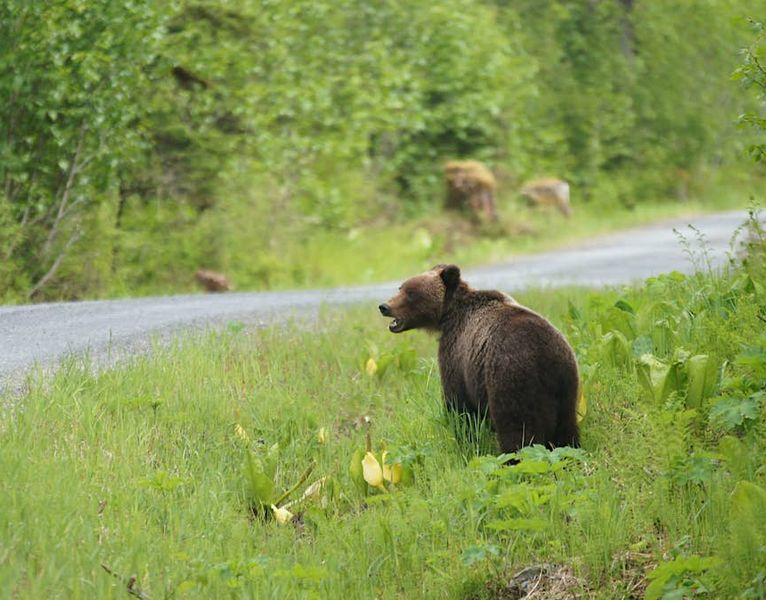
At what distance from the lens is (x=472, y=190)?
18266 mm

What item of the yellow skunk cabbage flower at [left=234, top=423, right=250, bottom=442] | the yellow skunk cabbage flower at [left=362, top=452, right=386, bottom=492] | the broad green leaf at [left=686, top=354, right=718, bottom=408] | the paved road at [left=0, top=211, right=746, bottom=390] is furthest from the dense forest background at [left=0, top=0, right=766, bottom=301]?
the yellow skunk cabbage flower at [left=234, top=423, right=250, bottom=442]

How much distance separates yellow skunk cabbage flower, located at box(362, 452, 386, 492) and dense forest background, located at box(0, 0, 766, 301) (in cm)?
268

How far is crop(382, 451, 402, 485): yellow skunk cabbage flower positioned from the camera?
19.6 ft

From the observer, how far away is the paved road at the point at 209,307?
26.8 ft

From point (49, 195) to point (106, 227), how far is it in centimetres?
99

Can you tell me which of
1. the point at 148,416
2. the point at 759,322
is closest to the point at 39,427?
the point at 148,416

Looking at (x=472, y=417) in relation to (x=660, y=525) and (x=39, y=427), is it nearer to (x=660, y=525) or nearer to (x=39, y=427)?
(x=660, y=525)

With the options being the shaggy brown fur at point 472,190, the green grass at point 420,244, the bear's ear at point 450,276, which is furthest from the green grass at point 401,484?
the shaggy brown fur at point 472,190

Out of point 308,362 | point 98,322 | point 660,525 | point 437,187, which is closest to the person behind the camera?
point 660,525

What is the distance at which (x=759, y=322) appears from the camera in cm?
612

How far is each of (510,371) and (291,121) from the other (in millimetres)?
11141

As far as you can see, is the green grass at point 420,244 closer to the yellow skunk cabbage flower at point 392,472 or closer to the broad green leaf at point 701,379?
the yellow skunk cabbage flower at point 392,472

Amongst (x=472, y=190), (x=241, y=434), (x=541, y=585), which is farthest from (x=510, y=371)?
(x=472, y=190)

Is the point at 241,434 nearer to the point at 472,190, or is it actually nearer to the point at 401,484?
the point at 401,484
